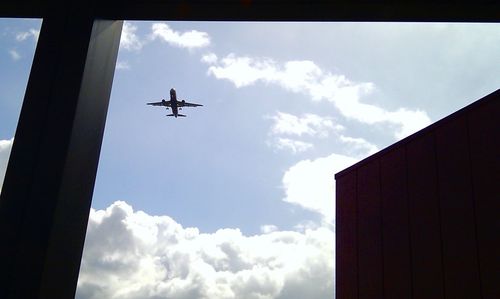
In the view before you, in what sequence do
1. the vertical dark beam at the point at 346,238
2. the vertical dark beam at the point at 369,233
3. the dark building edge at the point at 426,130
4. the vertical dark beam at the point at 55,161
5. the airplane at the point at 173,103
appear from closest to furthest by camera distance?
the vertical dark beam at the point at 55,161 < the dark building edge at the point at 426,130 < the vertical dark beam at the point at 369,233 < the vertical dark beam at the point at 346,238 < the airplane at the point at 173,103

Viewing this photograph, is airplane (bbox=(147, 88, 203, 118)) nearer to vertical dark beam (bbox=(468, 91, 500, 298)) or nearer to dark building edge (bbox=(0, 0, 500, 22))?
vertical dark beam (bbox=(468, 91, 500, 298))

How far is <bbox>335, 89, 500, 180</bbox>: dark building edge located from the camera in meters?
4.19

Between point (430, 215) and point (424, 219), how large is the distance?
88mm

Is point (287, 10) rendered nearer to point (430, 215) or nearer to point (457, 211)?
point (457, 211)

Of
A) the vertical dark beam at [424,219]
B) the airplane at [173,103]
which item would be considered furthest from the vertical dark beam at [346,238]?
the airplane at [173,103]

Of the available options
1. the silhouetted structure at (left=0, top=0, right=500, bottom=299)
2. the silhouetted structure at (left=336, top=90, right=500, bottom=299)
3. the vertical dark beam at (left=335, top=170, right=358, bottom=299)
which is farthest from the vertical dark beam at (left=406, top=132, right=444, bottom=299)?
the silhouetted structure at (left=0, top=0, right=500, bottom=299)

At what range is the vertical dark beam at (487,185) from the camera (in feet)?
12.7

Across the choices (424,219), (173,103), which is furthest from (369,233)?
(173,103)

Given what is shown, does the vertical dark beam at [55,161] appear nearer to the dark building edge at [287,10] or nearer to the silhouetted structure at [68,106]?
the silhouetted structure at [68,106]

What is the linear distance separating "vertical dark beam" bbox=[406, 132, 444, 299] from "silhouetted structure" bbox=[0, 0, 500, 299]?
3529 millimetres

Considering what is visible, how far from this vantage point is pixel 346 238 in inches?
233

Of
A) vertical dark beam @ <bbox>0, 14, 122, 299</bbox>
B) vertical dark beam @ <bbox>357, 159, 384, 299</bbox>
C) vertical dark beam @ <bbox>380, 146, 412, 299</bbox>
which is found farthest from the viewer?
vertical dark beam @ <bbox>357, 159, 384, 299</bbox>

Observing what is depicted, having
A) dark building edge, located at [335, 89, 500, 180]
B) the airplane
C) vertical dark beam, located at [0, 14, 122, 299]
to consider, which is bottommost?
vertical dark beam, located at [0, 14, 122, 299]

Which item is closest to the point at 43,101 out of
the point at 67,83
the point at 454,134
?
the point at 67,83
